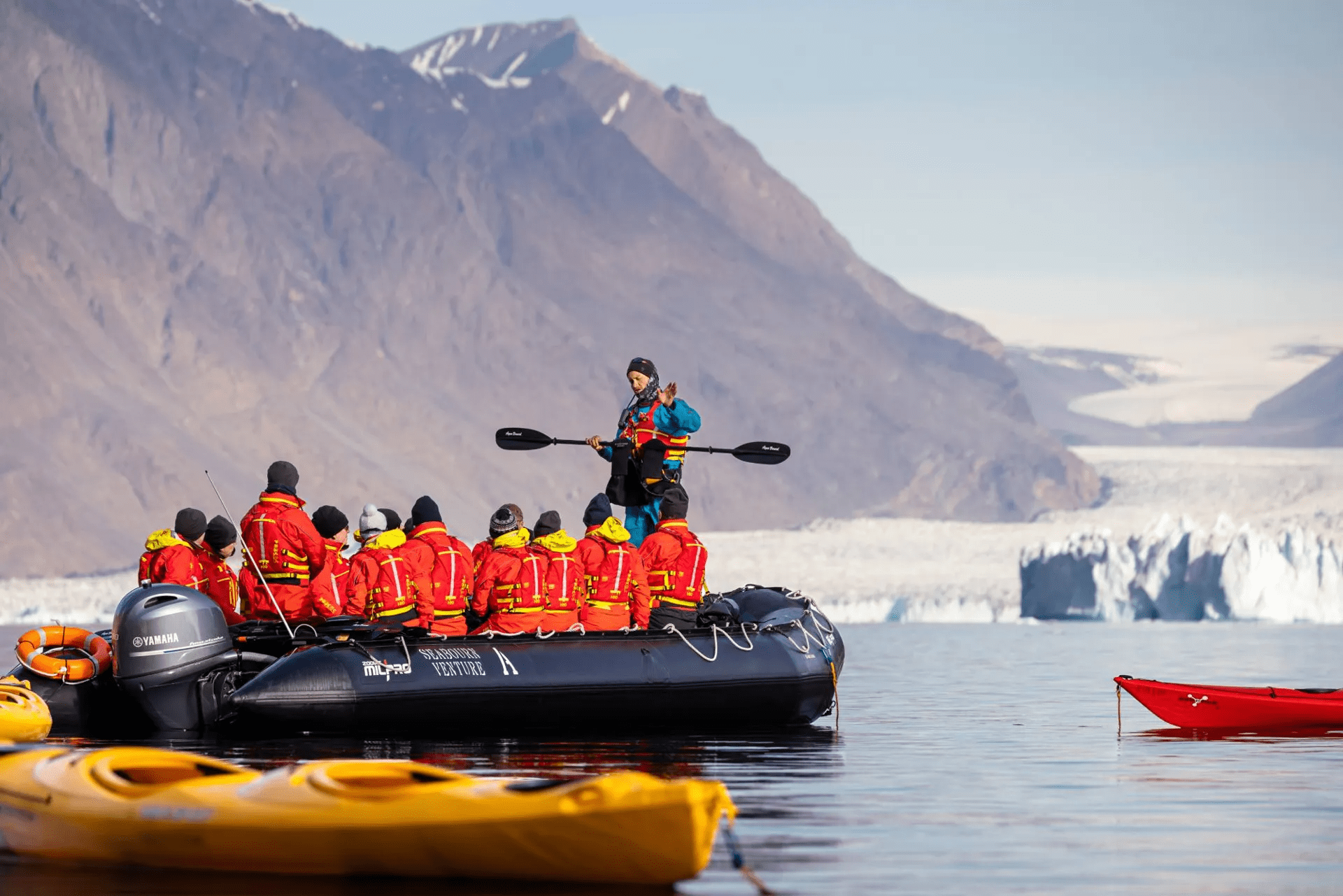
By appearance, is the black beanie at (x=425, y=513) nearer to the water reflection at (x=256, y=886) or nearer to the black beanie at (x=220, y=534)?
the black beanie at (x=220, y=534)

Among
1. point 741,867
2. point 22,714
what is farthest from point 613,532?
point 741,867

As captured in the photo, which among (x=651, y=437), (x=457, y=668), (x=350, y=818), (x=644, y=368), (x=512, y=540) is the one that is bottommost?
(x=350, y=818)

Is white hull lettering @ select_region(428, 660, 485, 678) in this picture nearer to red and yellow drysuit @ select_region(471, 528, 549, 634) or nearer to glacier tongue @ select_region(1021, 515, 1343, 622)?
red and yellow drysuit @ select_region(471, 528, 549, 634)

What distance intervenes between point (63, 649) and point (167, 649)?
6.20 ft

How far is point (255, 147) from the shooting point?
539ft

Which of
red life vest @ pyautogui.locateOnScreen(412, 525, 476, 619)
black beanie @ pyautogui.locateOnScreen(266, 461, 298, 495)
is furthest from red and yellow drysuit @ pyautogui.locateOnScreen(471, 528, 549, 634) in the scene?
black beanie @ pyautogui.locateOnScreen(266, 461, 298, 495)

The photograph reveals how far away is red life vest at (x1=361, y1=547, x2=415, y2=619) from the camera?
56.5 feet

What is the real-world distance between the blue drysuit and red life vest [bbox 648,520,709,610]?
0.61m

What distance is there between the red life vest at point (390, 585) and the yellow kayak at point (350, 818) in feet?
19.5

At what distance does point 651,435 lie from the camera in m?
19.5

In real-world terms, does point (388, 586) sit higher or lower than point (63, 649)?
higher

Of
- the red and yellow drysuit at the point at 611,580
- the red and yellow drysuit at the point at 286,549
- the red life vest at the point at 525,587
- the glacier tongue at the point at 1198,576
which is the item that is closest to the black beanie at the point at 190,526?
the red and yellow drysuit at the point at 286,549

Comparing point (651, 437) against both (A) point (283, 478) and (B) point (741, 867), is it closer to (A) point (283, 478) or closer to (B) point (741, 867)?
(A) point (283, 478)

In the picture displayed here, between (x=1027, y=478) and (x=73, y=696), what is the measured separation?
14995 centimetres
